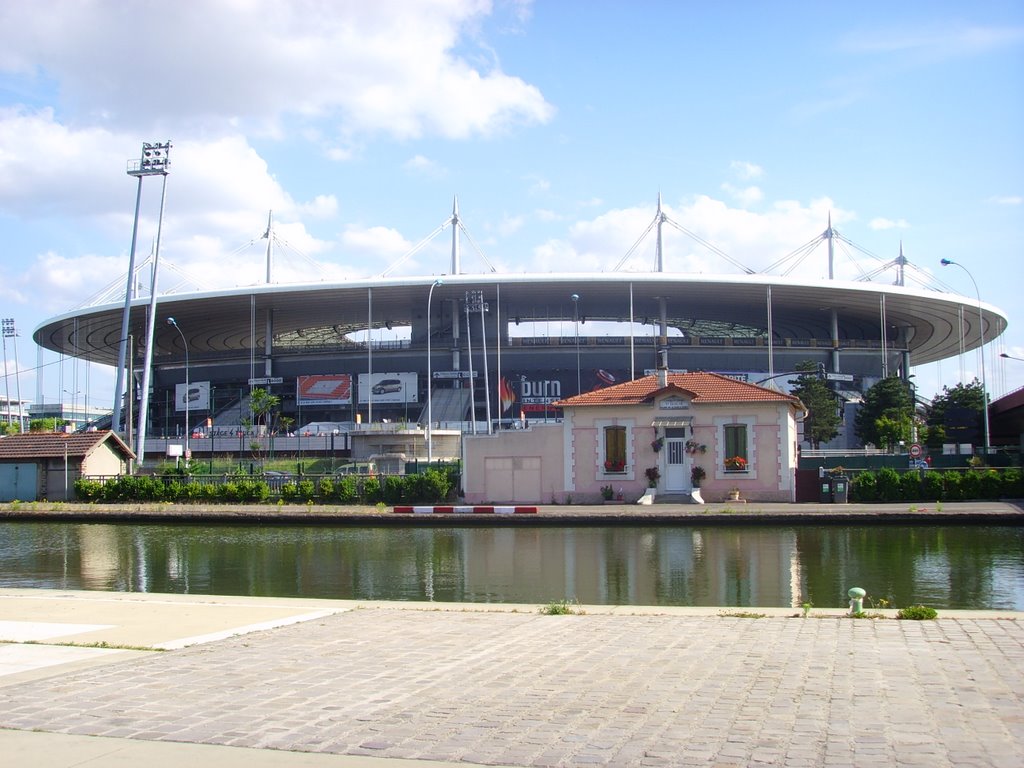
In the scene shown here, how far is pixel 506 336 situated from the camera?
283 feet

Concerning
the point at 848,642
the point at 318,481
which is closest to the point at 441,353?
the point at 318,481

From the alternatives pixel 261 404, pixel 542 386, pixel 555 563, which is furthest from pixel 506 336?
pixel 555 563

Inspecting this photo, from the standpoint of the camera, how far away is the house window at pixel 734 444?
36.3 metres

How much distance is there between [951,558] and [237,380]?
7950 centimetres

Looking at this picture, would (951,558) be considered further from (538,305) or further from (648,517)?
(538,305)

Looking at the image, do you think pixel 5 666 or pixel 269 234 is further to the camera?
pixel 269 234

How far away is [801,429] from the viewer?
212ft

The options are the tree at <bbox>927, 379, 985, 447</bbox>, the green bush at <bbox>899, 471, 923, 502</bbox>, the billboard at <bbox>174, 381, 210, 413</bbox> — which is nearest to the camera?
the green bush at <bbox>899, 471, 923, 502</bbox>

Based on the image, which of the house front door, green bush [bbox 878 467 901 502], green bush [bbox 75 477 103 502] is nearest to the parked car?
green bush [bbox 75 477 103 502]

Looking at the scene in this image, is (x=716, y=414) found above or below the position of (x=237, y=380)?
below

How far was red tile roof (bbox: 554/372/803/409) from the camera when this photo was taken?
36406 millimetres

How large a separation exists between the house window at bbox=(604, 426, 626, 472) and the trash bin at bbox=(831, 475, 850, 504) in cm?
770

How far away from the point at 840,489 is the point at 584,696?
29814mm

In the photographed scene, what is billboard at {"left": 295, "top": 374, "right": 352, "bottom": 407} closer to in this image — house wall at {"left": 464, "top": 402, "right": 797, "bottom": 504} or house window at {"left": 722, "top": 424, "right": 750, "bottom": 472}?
house wall at {"left": 464, "top": 402, "right": 797, "bottom": 504}
